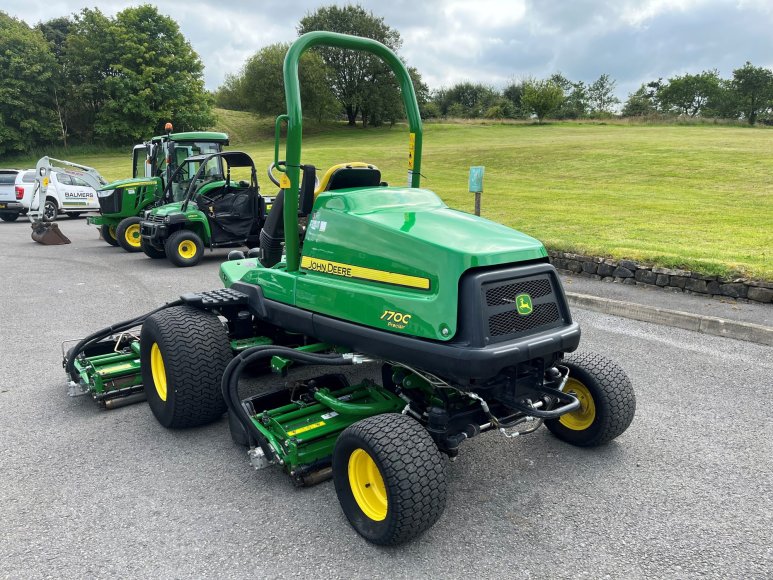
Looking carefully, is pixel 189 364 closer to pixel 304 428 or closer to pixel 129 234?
pixel 304 428

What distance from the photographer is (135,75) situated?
1615 inches

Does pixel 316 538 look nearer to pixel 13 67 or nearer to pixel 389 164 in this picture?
pixel 389 164

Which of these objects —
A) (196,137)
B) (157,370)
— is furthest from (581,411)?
(196,137)

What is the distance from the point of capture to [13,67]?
39.3 m

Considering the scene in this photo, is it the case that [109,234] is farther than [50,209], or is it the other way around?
[50,209]

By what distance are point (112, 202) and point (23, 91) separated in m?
36.9

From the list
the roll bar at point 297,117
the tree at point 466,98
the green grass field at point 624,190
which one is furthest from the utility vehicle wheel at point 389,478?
the tree at point 466,98

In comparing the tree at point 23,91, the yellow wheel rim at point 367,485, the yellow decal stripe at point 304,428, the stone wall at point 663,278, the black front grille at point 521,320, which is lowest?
the yellow wheel rim at point 367,485

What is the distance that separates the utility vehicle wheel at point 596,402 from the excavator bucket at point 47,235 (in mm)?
13145

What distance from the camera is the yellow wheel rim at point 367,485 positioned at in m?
2.74

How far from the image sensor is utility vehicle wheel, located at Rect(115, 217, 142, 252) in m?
11.9

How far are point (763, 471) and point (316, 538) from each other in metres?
2.60

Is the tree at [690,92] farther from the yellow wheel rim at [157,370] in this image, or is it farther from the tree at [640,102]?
the yellow wheel rim at [157,370]

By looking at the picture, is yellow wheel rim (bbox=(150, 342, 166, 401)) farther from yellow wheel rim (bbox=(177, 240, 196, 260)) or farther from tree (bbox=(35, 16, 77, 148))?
tree (bbox=(35, 16, 77, 148))
